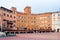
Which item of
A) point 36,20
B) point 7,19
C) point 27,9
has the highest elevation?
point 27,9

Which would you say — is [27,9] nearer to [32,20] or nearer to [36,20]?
[32,20]

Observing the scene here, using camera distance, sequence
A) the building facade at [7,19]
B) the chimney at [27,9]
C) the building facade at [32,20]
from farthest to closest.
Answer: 1. the chimney at [27,9]
2. the building facade at [32,20]
3. the building facade at [7,19]

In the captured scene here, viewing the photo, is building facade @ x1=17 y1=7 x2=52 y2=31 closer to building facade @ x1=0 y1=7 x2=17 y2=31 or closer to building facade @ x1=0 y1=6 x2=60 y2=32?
building facade @ x1=0 y1=6 x2=60 y2=32

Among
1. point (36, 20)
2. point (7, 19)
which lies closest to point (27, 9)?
point (36, 20)

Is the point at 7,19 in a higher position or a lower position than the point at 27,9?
lower

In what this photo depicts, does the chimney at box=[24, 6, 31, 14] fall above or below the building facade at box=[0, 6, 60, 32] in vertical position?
above

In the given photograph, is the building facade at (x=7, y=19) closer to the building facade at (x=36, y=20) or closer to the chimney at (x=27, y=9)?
the building facade at (x=36, y=20)

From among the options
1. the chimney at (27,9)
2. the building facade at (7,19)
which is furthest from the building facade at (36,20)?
the building facade at (7,19)

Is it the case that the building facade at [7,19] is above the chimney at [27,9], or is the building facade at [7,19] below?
below

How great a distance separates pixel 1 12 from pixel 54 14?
30.5 metres

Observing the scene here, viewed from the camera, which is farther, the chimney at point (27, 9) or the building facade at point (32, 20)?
the chimney at point (27, 9)

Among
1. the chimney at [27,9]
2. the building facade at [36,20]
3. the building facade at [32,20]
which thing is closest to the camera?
the building facade at [36,20]

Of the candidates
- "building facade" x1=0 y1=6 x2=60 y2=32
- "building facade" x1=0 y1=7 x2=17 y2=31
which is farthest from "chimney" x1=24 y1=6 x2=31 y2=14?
"building facade" x1=0 y1=7 x2=17 y2=31

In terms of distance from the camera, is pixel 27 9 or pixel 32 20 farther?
pixel 32 20
